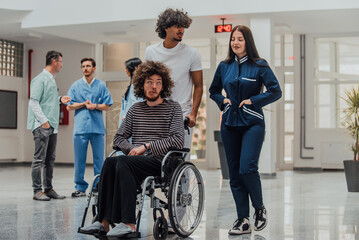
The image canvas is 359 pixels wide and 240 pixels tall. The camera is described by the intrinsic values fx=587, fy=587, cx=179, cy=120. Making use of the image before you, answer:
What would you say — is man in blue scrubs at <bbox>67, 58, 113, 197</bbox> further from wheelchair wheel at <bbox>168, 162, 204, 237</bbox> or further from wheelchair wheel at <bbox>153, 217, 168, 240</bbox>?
wheelchair wheel at <bbox>153, 217, 168, 240</bbox>

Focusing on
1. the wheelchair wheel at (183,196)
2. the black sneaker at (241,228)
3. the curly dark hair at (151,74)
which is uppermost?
the curly dark hair at (151,74)

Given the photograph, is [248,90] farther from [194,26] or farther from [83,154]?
[194,26]

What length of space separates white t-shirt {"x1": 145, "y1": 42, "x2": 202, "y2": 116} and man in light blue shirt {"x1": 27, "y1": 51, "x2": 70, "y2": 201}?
2124mm

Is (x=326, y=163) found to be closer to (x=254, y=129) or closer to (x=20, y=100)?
(x=20, y=100)

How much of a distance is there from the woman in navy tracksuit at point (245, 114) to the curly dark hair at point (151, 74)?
0.36 m

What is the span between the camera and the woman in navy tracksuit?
3.67m

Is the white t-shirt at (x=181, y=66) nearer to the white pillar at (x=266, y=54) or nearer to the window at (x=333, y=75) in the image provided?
the white pillar at (x=266, y=54)

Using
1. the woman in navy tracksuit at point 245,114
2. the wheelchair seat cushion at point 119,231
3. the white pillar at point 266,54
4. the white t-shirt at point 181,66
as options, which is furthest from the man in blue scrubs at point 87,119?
the white pillar at point 266,54

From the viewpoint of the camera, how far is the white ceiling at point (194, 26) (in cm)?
Answer: 938

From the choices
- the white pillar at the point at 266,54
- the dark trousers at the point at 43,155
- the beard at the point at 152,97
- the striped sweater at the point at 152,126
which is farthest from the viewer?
the white pillar at the point at 266,54

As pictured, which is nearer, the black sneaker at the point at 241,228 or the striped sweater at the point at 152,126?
the striped sweater at the point at 152,126

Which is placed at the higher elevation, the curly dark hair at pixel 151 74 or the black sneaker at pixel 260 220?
the curly dark hair at pixel 151 74

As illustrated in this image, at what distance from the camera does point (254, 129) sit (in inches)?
145

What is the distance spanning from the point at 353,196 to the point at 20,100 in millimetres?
8682
